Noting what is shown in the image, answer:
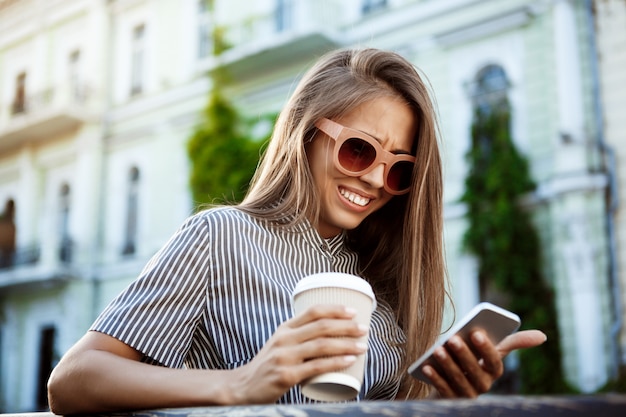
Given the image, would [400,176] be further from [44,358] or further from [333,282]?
[44,358]

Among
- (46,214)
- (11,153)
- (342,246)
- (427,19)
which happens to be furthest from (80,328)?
(342,246)

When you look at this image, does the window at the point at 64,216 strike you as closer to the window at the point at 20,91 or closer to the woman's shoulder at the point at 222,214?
the window at the point at 20,91

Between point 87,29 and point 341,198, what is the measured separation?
427 inches

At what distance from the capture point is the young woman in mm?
823

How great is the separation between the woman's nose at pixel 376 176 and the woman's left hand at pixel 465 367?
344 millimetres

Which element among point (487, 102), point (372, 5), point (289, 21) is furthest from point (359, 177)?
point (289, 21)

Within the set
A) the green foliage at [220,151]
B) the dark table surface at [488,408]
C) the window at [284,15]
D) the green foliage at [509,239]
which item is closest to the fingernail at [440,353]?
the dark table surface at [488,408]

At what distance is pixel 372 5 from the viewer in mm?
8406

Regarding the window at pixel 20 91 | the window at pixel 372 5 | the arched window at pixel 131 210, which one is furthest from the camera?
the window at pixel 20 91

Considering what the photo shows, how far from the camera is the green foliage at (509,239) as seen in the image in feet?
21.2

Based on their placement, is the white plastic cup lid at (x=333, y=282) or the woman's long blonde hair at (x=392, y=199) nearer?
the white plastic cup lid at (x=333, y=282)

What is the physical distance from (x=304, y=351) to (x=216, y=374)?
0.37 ft

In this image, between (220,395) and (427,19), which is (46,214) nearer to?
(427,19)

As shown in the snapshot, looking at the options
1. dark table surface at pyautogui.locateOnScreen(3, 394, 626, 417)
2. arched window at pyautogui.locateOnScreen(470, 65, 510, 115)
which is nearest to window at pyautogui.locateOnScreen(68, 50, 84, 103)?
arched window at pyautogui.locateOnScreen(470, 65, 510, 115)
